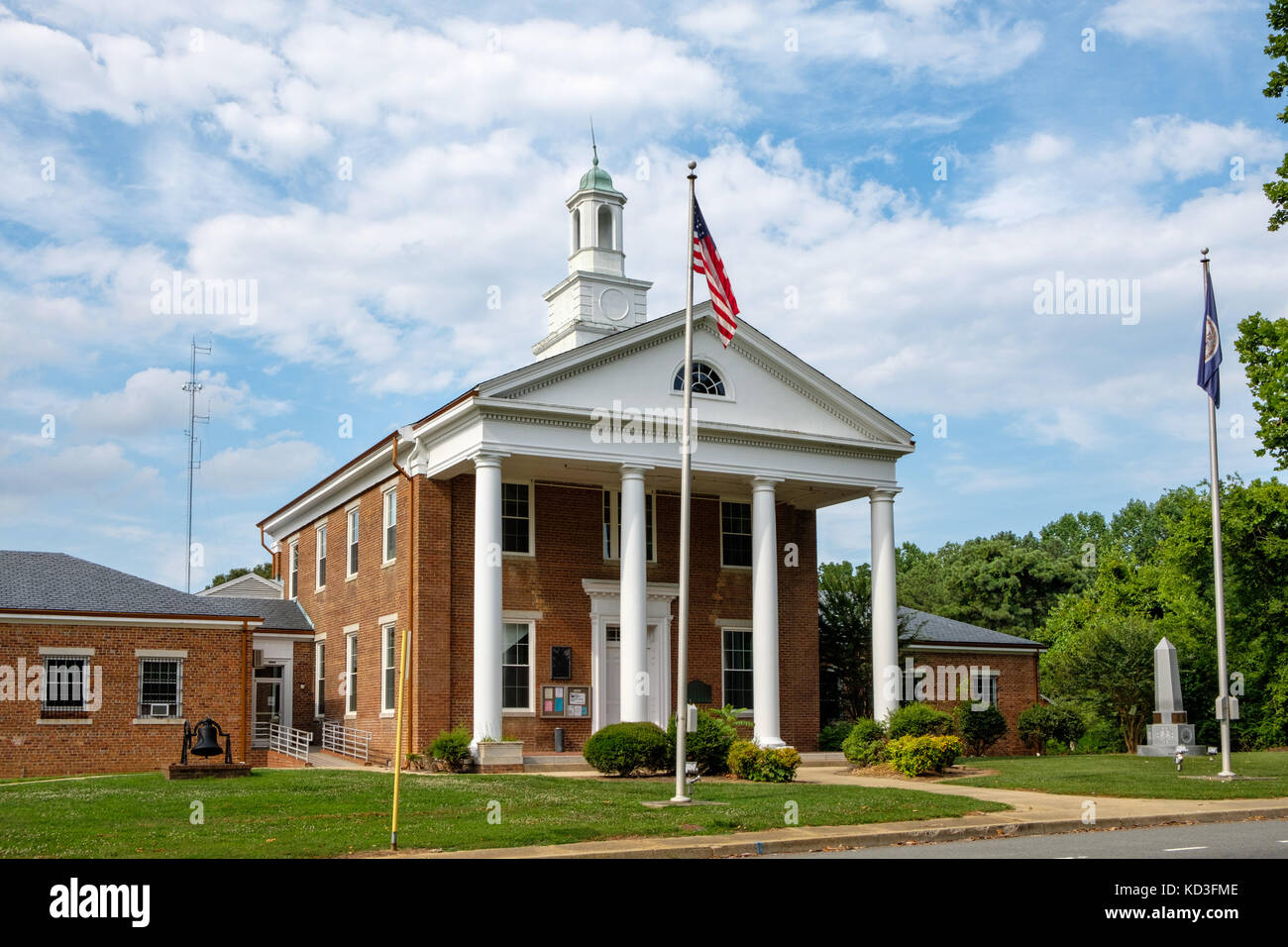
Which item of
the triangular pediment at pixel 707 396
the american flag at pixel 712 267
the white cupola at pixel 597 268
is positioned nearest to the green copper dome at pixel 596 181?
the white cupola at pixel 597 268

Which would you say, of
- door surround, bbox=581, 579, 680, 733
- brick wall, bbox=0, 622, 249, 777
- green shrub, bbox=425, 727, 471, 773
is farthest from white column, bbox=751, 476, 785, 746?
brick wall, bbox=0, 622, 249, 777

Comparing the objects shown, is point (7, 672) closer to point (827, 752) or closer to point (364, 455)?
point (364, 455)

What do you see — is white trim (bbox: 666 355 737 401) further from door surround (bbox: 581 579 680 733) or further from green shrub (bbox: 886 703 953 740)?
green shrub (bbox: 886 703 953 740)

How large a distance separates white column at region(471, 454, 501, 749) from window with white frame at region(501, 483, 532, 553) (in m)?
3.61

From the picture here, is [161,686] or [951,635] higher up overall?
[951,635]

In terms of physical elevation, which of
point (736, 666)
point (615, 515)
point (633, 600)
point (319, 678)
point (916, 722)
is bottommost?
point (916, 722)

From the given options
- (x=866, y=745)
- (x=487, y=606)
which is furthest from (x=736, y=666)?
(x=487, y=606)

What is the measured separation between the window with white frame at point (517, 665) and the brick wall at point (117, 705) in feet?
19.8

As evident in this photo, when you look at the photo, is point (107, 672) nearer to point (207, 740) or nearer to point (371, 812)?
point (207, 740)

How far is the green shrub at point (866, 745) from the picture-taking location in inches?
1077

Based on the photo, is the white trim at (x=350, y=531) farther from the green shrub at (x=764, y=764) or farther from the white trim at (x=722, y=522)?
the green shrub at (x=764, y=764)

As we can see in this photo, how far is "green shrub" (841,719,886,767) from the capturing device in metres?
27.3

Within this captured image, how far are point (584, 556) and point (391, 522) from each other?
15.6 feet

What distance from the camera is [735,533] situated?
34188mm
